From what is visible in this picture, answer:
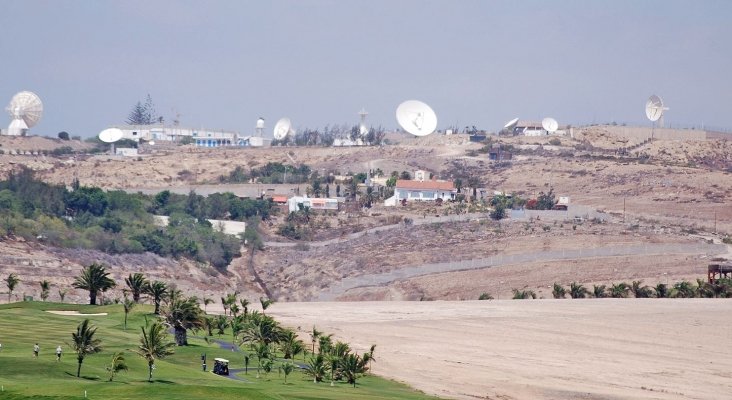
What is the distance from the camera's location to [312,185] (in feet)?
552

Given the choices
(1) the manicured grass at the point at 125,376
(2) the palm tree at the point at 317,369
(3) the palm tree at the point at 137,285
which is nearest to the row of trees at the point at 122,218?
(3) the palm tree at the point at 137,285

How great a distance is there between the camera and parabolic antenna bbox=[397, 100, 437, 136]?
589 ft

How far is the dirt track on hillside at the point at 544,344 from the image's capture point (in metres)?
61.1

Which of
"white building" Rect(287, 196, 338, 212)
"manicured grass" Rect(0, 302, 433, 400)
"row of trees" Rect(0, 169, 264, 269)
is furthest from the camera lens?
"white building" Rect(287, 196, 338, 212)

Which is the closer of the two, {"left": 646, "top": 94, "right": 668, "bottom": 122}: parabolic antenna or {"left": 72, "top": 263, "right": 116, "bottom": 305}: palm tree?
{"left": 72, "top": 263, "right": 116, "bottom": 305}: palm tree

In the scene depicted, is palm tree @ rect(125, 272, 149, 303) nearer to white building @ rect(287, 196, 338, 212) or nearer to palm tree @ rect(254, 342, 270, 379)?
palm tree @ rect(254, 342, 270, 379)

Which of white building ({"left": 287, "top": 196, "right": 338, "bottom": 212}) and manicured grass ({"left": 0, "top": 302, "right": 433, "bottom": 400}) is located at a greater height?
white building ({"left": 287, "top": 196, "right": 338, "bottom": 212})

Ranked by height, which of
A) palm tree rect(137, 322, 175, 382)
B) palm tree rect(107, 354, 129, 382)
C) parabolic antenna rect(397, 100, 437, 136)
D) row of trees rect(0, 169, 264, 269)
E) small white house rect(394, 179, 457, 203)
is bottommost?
palm tree rect(107, 354, 129, 382)

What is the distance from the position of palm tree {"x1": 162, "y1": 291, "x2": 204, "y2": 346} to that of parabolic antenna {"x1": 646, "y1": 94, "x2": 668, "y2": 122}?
12795 cm

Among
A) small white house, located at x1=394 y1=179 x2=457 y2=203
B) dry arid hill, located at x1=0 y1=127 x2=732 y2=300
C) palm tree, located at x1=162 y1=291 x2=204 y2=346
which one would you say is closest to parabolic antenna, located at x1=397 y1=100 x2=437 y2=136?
dry arid hill, located at x1=0 y1=127 x2=732 y2=300

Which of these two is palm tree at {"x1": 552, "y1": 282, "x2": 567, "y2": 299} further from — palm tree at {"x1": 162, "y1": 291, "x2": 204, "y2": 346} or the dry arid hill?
palm tree at {"x1": 162, "y1": 291, "x2": 204, "y2": 346}

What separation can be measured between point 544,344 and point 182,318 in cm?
1941

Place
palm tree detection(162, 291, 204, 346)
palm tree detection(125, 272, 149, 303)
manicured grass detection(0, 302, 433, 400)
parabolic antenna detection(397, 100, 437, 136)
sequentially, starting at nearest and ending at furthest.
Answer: manicured grass detection(0, 302, 433, 400), palm tree detection(162, 291, 204, 346), palm tree detection(125, 272, 149, 303), parabolic antenna detection(397, 100, 437, 136)

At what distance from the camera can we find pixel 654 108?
7411 inches
